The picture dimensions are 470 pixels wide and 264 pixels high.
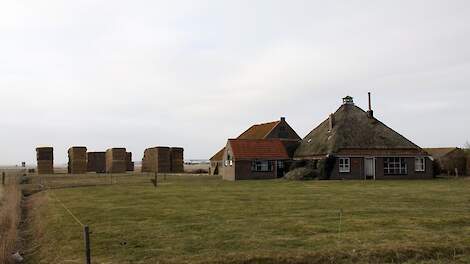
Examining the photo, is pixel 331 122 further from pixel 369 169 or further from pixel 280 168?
pixel 280 168

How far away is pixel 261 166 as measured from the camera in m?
51.7

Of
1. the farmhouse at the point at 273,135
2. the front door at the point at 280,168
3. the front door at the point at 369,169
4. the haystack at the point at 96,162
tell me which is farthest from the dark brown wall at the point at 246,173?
the haystack at the point at 96,162

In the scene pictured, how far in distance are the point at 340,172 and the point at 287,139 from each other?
13.2 m

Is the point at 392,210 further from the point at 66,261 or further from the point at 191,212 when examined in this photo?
the point at 66,261

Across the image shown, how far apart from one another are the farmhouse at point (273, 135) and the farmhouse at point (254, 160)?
3.62m

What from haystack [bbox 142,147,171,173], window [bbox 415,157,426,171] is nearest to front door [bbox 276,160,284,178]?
Answer: window [bbox 415,157,426,171]

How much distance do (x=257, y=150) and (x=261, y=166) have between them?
1701mm

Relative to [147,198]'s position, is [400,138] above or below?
above

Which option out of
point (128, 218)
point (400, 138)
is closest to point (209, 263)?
point (128, 218)

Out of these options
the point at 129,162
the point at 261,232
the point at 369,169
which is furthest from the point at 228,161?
the point at 129,162

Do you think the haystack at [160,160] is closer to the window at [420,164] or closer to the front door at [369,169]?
the front door at [369,169]

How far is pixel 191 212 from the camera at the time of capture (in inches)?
787

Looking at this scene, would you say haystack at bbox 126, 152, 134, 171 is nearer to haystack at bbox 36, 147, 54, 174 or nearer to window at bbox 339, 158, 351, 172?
haystack at bbox 36, 147, 54, 174

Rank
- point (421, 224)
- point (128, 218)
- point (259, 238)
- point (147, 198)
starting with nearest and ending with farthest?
point (259, 238)
point (421, 224)
point (128, 218)
point (147, 198)
